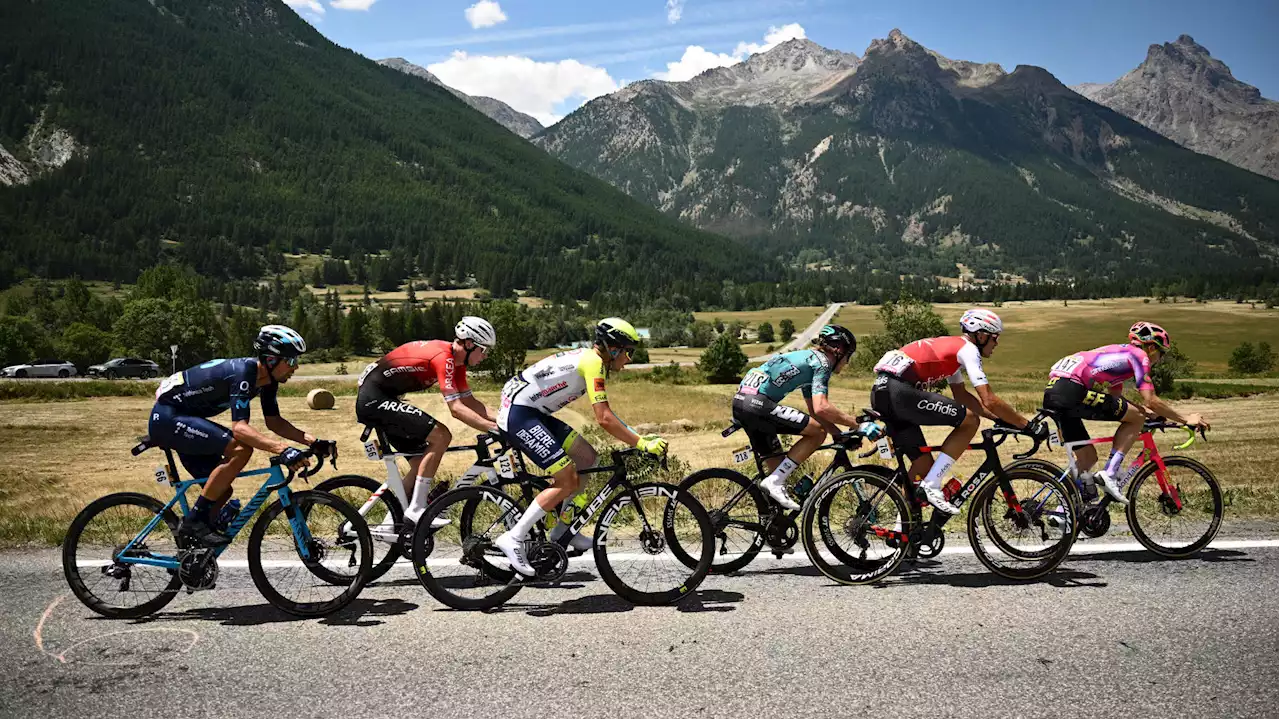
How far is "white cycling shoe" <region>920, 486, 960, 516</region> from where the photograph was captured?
793 cm

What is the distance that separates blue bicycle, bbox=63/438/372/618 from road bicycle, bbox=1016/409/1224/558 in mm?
7008

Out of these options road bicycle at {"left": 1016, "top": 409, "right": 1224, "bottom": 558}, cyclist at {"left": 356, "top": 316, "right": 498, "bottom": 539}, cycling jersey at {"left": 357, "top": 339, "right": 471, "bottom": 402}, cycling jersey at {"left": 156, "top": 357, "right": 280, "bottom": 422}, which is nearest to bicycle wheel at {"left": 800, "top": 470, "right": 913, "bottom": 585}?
road bicycle at {"left": 1016, "top": 409, "right": 1224, "bottom": 558}

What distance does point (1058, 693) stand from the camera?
520 centimetres

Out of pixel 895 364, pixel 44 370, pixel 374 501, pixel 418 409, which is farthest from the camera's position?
pixel 44 370

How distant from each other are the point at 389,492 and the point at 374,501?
0.81 feet

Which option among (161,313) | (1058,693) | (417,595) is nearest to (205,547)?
(417,595)

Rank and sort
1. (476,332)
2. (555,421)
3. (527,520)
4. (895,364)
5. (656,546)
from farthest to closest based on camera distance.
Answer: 1. (476,332)
2. (895,364)
3. (656,546)
4. (555,421)
5. (527,520)

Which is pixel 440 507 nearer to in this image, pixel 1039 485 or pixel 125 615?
pixel 125 615

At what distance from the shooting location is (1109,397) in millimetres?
8930

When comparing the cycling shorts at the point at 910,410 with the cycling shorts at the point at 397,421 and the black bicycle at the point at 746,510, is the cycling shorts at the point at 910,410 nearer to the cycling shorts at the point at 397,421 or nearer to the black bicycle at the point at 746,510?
the black bicycle at the point at 746,510

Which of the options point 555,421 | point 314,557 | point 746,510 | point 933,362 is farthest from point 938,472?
point 314,557

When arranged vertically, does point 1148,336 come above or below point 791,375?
above

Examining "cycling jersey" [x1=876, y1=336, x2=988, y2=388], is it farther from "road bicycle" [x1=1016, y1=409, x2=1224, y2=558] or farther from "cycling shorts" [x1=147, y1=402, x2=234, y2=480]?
"cycling shorts" [x1=147, y1=402, x2=234, y2=480]

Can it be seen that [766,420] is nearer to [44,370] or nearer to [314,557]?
[314,557]
